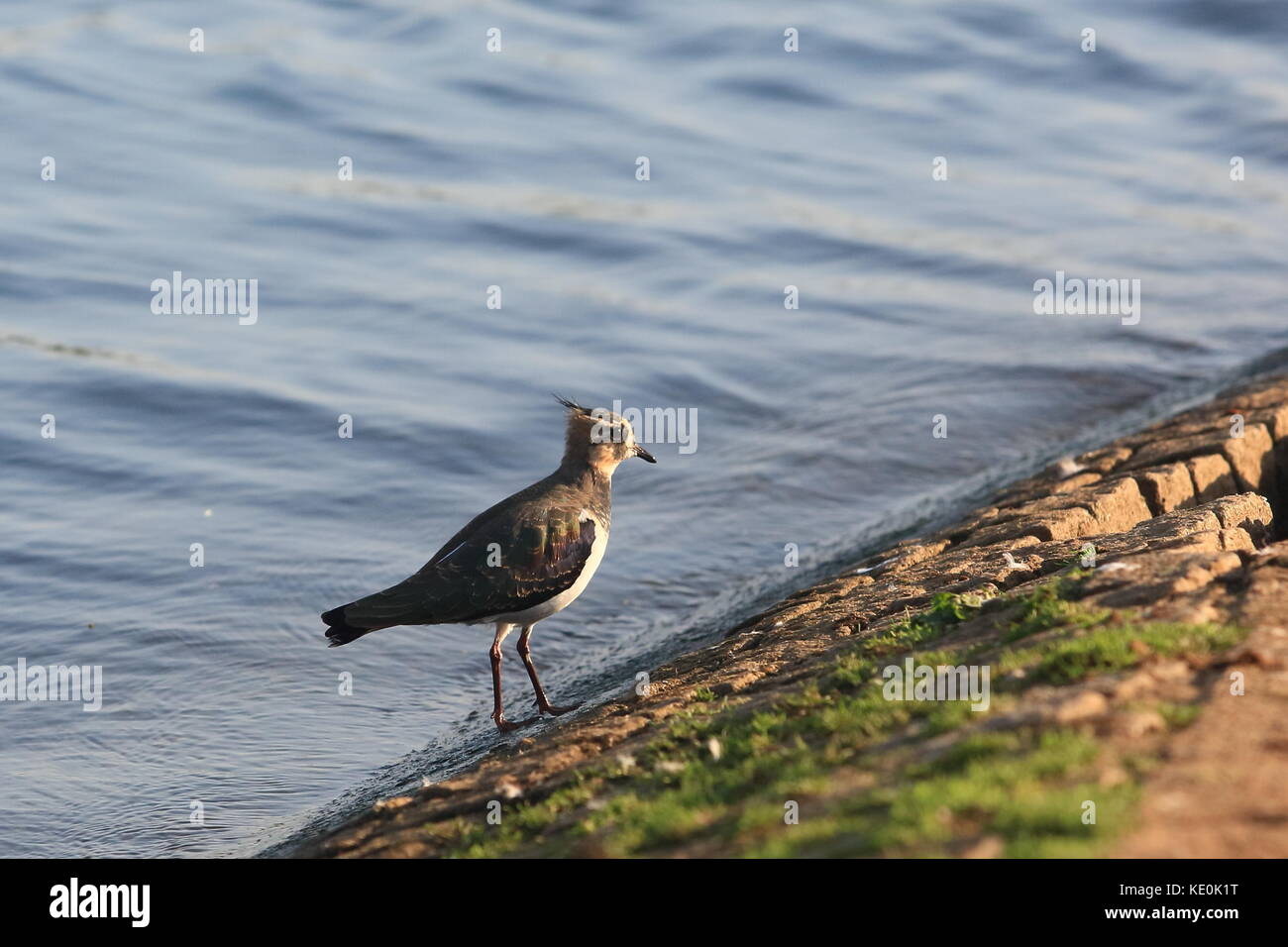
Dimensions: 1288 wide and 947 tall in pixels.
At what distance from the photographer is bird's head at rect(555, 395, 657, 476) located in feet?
31.3

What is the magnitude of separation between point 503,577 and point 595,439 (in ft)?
3.97

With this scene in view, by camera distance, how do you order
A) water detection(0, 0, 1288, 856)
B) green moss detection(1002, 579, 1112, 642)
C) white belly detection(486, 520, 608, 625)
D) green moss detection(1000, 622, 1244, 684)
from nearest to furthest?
green moss detection(1000, 622, 1244, 684) → green moss detection(1002, 579, 1112, 642) → white belly detection(486, 520, 608, 625) → water detection(0, 0, 1288, 856)

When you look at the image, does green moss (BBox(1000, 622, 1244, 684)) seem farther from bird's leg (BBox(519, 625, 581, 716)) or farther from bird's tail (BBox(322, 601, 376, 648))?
bird's tail (BBox(322, 601, 376, 648))

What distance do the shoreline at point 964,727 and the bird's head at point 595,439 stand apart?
1.40 metres

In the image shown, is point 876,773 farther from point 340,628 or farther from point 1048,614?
point 340,628

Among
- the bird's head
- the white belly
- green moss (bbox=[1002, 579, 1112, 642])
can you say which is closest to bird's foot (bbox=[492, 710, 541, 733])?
the white belly

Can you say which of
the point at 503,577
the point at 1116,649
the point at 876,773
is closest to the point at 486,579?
the point at 503,577

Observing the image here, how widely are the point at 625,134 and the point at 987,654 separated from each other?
1816 cm

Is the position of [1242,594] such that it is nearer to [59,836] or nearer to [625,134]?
[59,836]

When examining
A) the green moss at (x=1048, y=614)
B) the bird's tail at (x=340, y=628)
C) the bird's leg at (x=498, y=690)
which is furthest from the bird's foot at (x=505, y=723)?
the green moss at (x=1048, y=614)

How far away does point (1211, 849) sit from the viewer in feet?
14.4

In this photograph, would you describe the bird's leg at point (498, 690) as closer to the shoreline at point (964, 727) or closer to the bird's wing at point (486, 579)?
the bird's wing at point (486, 579)

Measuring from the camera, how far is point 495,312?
1814 centimetres

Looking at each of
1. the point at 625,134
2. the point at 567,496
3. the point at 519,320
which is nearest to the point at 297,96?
the point at 625,134
